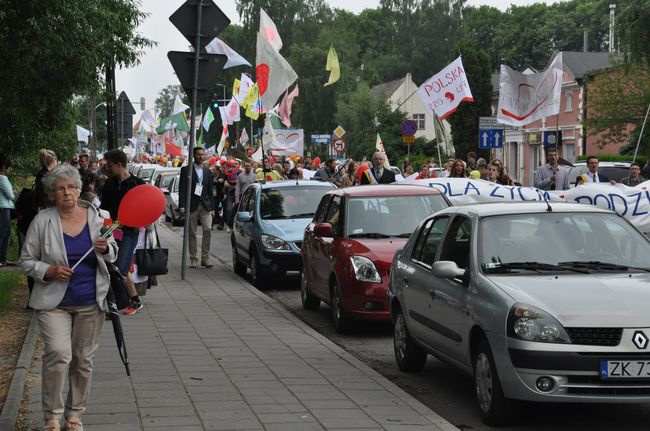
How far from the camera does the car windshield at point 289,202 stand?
56.5ft

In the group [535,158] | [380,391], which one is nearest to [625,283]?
[380,391]

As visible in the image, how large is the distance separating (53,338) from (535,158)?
7695 cm

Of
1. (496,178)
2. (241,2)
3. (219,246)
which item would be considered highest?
(241,2)

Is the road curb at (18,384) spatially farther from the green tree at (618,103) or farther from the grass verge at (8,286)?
the green tree at (618,103)

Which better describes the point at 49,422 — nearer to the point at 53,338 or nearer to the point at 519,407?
the point at 53,338

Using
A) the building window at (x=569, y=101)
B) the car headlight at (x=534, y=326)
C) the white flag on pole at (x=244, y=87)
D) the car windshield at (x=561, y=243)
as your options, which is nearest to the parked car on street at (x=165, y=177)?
the white flag on pole at (x=244, y=87)

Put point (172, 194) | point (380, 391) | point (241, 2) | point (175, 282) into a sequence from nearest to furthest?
point (380, 391)
point (175, 282)
point (172, 194)
point (241, 2)

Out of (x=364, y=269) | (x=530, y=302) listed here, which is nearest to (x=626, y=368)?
(x=530, y=302)

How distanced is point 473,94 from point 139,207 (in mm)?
77765

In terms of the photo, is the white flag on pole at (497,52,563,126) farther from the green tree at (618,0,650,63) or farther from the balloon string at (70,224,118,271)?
the balloon string at (70,224,118,271)

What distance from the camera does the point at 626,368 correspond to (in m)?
6.88

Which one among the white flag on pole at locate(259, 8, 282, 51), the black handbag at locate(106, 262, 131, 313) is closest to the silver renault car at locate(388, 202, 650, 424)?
the black handbag at locate(106, 262, 131, 313)

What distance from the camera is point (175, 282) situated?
16.8m

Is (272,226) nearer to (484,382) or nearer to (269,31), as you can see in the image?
(484,382)
